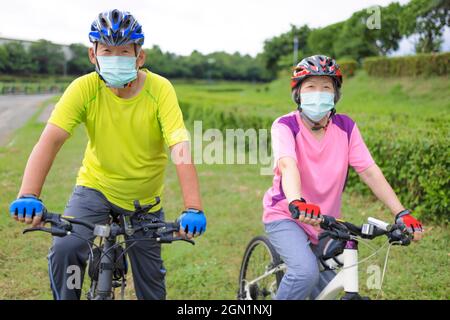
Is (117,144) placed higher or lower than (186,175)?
higher

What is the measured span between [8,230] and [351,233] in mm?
4566

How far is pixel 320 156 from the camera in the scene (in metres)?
3.24

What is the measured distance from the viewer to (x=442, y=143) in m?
6.07

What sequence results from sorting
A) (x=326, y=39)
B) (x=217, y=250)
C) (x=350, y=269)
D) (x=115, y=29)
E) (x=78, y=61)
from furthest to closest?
→ (x=326, y=39)
(x=78, y=61)
(x=217, y=250)
(x=350, y=269)
(x=115, y=29)

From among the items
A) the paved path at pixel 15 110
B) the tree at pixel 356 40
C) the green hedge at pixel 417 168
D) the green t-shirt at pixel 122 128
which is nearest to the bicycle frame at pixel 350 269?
the green t-shirt at pixel 122 128

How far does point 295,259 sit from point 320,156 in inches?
25.4

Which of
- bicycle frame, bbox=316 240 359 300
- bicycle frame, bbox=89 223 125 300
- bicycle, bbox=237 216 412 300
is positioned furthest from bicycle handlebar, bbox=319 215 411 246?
bicycle frame, bbox=89 223 125 300

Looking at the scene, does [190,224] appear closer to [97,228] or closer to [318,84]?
[97,228]

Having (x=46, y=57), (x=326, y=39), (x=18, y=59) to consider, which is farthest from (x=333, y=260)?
(x=326, y=39)

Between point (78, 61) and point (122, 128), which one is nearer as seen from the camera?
point (122, 128)

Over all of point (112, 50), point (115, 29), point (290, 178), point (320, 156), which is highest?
point (115, 29)

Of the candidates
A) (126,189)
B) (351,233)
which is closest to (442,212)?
(351,233)

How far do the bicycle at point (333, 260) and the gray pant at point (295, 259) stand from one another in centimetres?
12

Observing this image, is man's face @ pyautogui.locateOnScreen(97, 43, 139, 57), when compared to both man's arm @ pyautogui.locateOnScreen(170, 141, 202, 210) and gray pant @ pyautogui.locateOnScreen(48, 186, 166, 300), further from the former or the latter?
gray pant @ pyautogui.locateOnScreen(48, 186, 166, 300)
